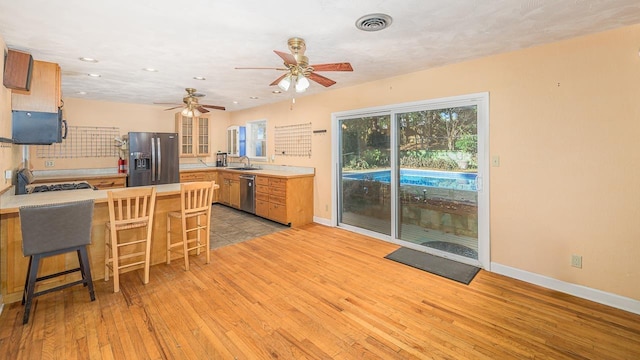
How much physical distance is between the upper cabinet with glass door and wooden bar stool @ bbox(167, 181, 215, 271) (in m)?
3.52

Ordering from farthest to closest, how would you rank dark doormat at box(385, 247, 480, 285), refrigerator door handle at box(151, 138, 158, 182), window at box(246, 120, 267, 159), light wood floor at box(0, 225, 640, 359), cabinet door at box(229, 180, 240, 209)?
window at box(246, 120, 267, 159), cabinet door at box(229, 180, 240, 209), refrigerator door handle at box(151, 138, 158, 182), dark doormat at box(385, 247, 480, 285), light wood floor at box(0, 225, 640, 359)

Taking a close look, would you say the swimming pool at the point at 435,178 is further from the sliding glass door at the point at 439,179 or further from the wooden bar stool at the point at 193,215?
the wooden bar stool at the point at 193,215

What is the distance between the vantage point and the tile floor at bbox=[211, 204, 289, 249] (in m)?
4.38

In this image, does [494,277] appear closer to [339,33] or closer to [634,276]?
[634,276]

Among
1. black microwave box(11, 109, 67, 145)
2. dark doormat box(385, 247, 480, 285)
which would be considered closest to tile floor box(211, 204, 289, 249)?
dark doormat box(385, 247, 480, 285)

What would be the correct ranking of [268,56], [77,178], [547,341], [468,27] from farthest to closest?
[77,178] < [268,56] < [468,27] < [547,341]

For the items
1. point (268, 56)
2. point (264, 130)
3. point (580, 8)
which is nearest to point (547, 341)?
point (580, 8)

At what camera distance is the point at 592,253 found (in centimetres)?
263

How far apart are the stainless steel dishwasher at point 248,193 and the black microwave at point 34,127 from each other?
3.02 meters

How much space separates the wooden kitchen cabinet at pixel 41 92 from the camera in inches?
118

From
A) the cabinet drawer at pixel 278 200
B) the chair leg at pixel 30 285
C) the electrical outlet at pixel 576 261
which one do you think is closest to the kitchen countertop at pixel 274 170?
the cabinet drawer at pixel 278 200

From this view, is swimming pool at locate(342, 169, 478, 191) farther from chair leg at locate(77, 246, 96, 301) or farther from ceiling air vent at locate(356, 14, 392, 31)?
chair leg at locate(77, 246, 96, 301)

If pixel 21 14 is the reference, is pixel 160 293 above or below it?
below

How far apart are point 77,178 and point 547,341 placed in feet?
22.3
